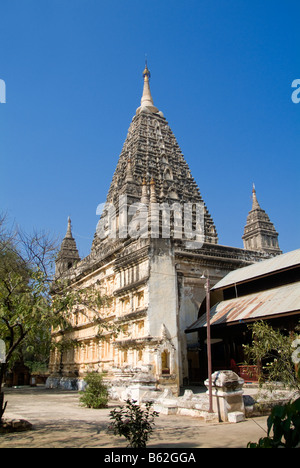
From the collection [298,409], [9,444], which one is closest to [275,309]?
[9,444]

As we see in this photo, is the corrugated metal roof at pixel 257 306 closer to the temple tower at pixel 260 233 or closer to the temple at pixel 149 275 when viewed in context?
the temple at pixel 149 275

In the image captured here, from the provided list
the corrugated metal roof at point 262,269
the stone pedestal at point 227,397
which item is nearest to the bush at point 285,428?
the stone pedestal at point 227,397

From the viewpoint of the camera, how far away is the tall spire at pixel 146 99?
148 feet

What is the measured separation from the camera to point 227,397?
41.8 ft

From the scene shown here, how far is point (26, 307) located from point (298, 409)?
868 centimetres

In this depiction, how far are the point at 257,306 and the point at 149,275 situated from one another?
18.4 ft

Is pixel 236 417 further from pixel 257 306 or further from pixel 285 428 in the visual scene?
pixel 285 428

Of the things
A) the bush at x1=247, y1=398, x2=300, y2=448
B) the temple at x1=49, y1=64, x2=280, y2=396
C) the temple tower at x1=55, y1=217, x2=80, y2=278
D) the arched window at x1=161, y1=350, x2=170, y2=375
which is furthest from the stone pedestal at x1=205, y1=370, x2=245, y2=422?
the temple tower at x1=55, y1=217, x2=80, y2=278

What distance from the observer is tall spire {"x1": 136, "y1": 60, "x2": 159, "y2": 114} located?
45.1 meters

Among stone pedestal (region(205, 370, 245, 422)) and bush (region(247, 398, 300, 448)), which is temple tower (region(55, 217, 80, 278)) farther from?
bush (region(247, 398, 300, 448))

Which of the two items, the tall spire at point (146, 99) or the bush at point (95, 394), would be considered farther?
the tall spire at point (146, 99)

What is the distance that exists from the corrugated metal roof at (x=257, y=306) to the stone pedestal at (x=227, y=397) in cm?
487

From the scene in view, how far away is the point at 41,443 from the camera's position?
29.0ft

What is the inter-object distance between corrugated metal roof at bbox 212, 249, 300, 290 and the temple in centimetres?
118
